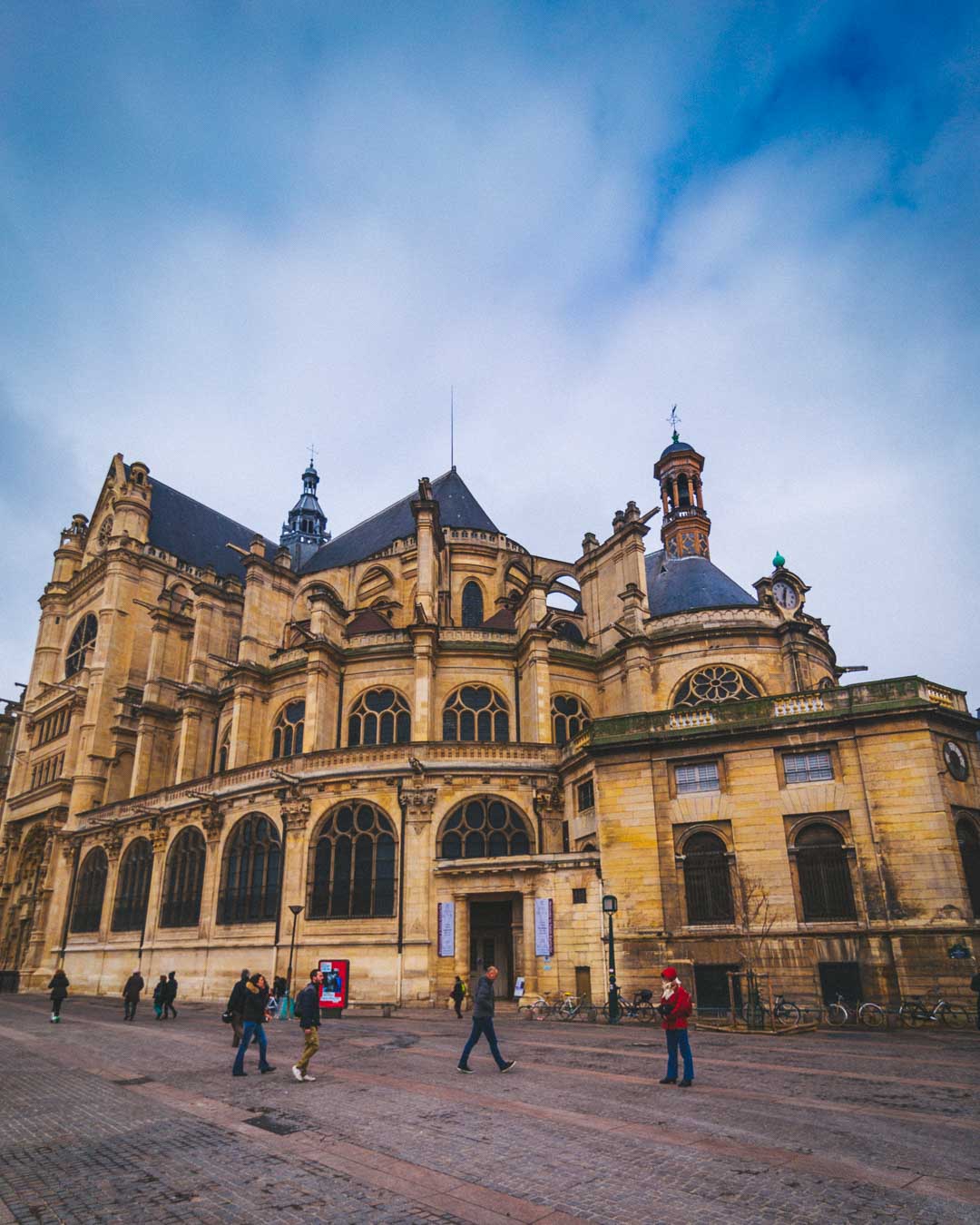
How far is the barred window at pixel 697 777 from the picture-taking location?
2286 cm

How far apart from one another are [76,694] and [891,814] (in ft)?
143

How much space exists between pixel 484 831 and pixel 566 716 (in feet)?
26.3

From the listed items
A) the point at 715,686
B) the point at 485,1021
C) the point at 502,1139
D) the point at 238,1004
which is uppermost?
the point at 715,686

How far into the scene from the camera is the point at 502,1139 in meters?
7.77

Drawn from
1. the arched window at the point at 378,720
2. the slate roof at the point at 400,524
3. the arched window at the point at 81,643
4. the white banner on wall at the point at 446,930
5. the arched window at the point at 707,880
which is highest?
the slate roof at the point at 400,524

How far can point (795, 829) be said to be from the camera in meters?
21.6

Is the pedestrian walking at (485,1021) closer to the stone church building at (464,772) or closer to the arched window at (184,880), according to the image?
the stone church building at (464,772)

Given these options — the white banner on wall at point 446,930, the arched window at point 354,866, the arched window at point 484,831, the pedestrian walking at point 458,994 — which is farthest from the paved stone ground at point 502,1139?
the arched window at point 484,831

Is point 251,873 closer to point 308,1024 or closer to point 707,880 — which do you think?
point 707,880

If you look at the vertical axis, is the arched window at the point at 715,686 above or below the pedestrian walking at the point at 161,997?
above

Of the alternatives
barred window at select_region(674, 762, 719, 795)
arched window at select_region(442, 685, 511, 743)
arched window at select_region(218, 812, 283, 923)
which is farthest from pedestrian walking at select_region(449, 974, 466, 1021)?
arched window at select_region(442, 685, 511, 743)

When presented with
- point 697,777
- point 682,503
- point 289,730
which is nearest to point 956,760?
point 697,777

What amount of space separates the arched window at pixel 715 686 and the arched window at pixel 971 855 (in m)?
12.2

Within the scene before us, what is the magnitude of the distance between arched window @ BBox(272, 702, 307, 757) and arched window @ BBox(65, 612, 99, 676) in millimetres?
19800
